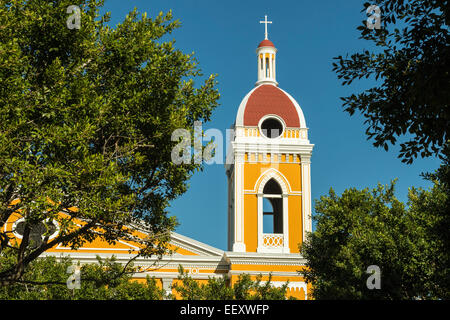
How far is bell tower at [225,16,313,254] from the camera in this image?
33.9 metres

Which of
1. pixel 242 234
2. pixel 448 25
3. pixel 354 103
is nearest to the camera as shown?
pixel 448 25

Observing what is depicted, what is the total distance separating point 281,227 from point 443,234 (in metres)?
20.7

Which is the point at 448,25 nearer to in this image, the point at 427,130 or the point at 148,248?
the point at 427,130

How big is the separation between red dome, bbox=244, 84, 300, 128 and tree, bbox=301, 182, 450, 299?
1018 centimetres

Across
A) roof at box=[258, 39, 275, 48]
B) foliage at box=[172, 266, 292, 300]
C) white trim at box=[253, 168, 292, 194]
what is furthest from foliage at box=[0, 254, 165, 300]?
roof at box=[258, 39, 275, 48]

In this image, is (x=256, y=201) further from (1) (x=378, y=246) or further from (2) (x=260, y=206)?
(1) (x=378, y=246)

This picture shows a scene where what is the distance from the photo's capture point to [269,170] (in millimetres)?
34781

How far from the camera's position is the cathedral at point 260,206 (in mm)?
32594

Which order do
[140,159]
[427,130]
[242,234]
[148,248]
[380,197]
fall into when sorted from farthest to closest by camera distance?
[242,234]
[380,197]
[148,248]
[140,159]
[427,130]

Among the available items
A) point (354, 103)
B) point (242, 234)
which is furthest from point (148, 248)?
point (242, 234)

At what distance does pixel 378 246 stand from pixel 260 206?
45.4 ft

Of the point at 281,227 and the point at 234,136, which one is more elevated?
the point at 234,136

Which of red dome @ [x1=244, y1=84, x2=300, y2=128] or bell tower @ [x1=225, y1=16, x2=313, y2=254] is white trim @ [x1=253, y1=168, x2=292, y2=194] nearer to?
bell tower @ [x1=225, y1=16, x2=313, y2=254]
